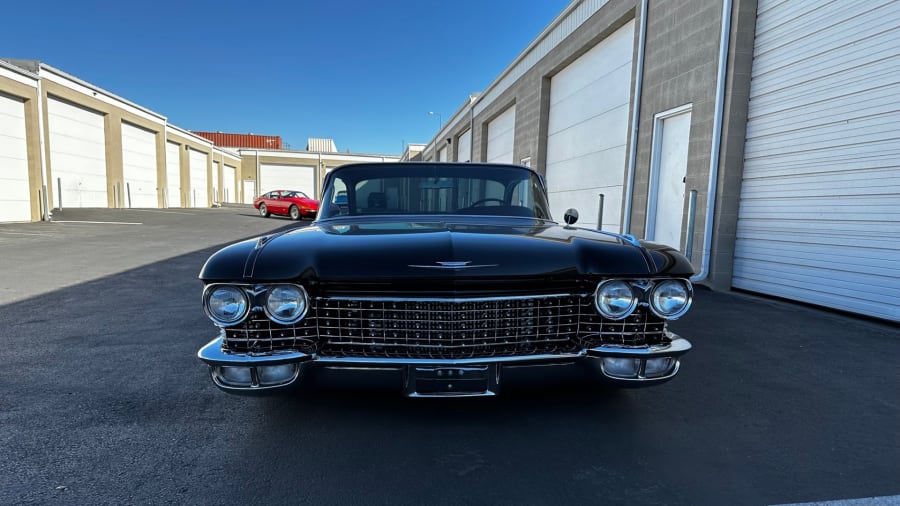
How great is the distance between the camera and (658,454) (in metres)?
1.95

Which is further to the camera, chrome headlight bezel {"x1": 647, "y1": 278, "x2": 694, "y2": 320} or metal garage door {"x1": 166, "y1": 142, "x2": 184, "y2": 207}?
metal garage door {"x1": 166, "y1": 142, "x2": 184, "y2": 207}

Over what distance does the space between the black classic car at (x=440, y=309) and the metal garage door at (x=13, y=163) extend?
15587 mm

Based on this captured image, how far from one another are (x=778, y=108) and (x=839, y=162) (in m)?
1.00

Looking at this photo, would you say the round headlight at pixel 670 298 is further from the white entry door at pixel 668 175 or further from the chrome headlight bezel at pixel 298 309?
the white entry door at pixel 668 175

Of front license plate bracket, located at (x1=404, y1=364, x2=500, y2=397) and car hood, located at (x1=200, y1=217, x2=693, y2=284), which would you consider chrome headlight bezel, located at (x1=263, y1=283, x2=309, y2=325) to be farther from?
front license plate bracket, located at (x1=404, y1=364, x2=500, y2=397)

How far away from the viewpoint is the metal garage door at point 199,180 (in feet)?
94.6

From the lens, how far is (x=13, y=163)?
42.5 feet

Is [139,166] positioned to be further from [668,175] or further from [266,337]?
[266,337]

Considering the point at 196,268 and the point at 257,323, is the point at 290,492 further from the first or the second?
the point at 196,268

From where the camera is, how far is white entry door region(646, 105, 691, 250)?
6.61 meters

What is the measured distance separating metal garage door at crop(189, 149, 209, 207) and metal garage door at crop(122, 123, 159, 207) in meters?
4.61

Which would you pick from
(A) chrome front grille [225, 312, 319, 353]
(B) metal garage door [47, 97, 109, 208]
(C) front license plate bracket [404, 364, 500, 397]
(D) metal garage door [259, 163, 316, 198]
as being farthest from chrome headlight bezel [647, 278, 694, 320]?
(D) metal garage door [259, 163, 316, 198]

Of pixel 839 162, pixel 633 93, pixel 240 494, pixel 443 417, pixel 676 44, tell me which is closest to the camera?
pixel 240 494

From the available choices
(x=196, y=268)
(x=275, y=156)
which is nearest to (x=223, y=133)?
(x=275, y=156)
